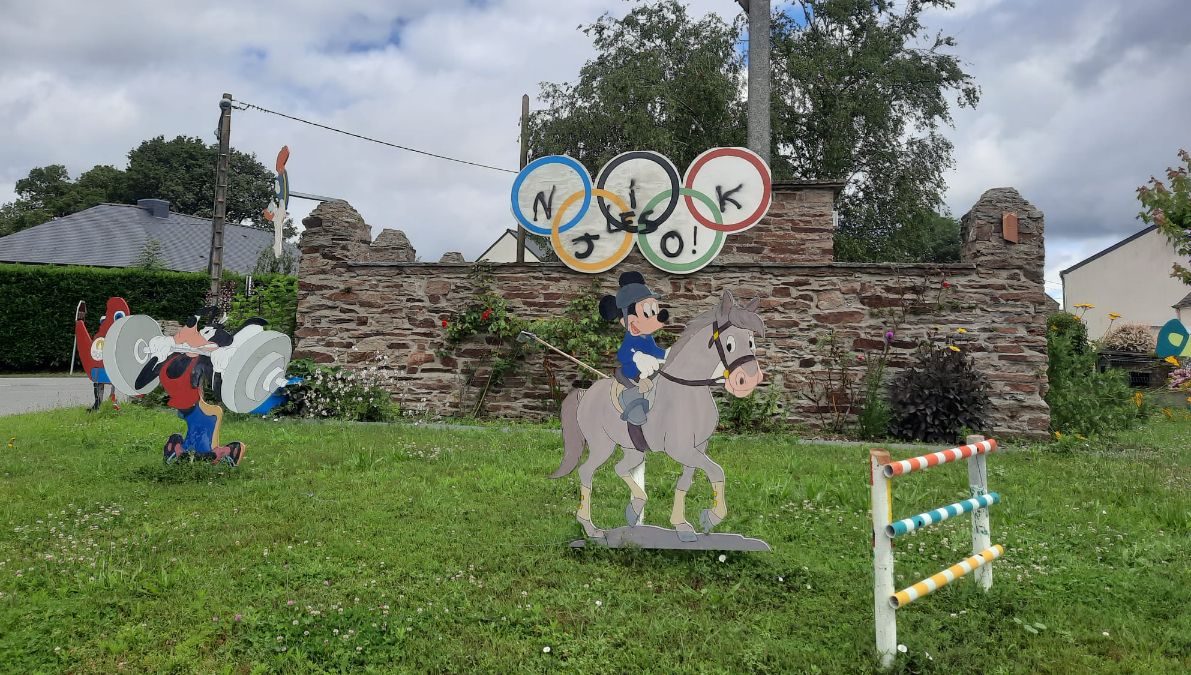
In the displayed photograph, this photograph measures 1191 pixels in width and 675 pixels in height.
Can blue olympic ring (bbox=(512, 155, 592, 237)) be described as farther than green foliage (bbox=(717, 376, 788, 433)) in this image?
Yes

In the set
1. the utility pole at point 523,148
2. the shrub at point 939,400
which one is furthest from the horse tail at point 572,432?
the utility pole at point 523,148

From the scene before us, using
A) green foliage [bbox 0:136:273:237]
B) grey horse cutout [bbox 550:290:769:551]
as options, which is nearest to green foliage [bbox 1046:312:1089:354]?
grey horse cutout [bbox 550:290:769:551]

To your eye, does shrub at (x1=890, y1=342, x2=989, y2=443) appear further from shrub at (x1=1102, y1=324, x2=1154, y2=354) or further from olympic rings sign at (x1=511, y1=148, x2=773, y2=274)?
shrub at (x1=1102, y1=324, x2=1154, y2=354)

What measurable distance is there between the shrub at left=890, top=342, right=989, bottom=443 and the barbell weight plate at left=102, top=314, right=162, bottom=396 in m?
7.57

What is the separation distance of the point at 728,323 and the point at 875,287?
18.2 feet

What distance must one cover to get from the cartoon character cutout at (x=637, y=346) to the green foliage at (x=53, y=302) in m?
18.2

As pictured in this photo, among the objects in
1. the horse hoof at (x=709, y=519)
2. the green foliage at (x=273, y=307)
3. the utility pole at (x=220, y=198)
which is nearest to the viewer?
the horse hoof at (x=709, y=519)

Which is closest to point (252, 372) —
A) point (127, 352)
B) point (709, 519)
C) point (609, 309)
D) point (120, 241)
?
point (127, 352)

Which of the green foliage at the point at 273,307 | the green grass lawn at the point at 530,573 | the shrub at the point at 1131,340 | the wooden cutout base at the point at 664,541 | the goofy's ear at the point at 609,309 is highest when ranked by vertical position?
the shrub at the point at 1131,340

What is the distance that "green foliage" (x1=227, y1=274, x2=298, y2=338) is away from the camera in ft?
34.2

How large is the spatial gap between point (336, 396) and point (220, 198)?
371 inches

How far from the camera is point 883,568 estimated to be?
9.89ft

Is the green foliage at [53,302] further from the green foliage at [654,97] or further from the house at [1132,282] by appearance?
the house at [1132,282]

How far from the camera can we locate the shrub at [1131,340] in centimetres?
1905
